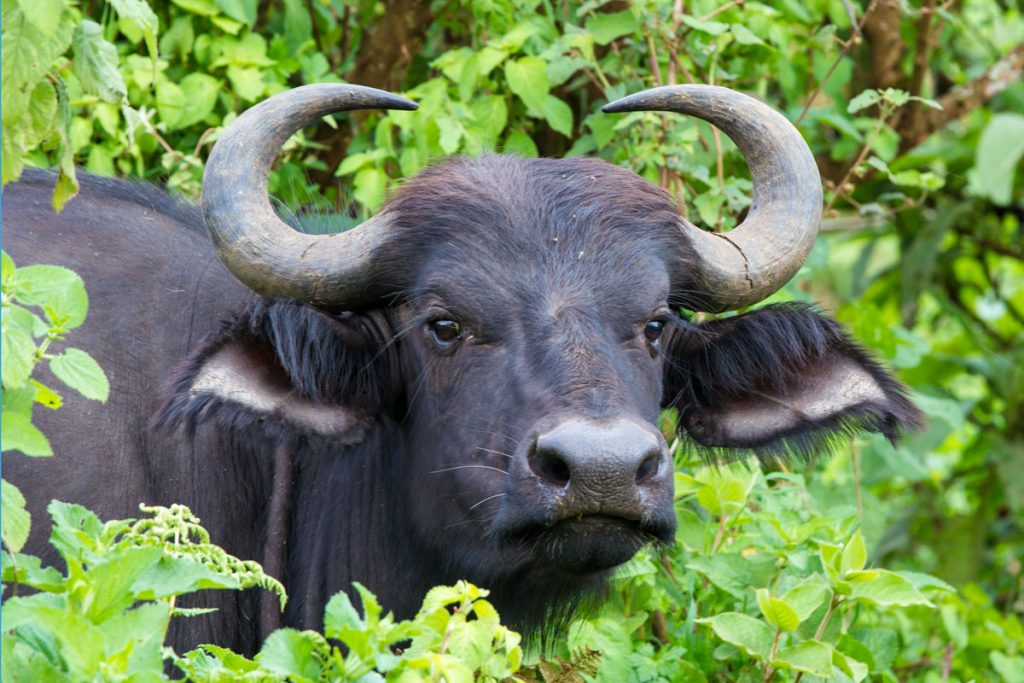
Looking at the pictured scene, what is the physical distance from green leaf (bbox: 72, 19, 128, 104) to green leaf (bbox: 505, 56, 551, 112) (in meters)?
2.31

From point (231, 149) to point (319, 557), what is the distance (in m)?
1.25

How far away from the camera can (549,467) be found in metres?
3.32

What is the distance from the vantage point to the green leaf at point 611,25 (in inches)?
210

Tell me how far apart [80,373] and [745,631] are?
202 centimetres

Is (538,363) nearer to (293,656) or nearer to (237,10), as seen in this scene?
(293,656)

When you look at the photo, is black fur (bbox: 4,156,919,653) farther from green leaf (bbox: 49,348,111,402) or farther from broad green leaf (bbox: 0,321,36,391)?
broad green leaf (bbox: 0,321,36,391)

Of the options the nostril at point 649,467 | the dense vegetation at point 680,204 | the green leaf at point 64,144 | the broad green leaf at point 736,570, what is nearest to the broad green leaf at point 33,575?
the dense vegetation at point 680,204

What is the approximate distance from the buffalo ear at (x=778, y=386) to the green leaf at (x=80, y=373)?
6.42 feet

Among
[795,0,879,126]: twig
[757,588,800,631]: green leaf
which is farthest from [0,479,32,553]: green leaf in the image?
[795,0,879,126]: twig

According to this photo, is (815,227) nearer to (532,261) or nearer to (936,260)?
(532,261)

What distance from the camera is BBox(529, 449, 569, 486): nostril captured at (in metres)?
3.28

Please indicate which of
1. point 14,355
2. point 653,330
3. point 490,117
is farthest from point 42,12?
point 490,117

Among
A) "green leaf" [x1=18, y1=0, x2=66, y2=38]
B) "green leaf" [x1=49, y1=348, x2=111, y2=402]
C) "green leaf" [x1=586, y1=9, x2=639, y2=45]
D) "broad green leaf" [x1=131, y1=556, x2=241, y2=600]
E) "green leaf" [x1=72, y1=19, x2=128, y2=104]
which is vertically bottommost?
"green leaf" [x1=586, y1=9, x2=639, y2=45]

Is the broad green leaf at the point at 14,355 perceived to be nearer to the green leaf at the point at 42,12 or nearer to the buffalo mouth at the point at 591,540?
the green leaf at the point at 42,12
